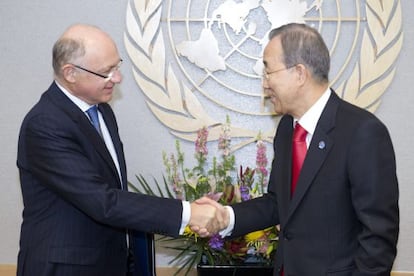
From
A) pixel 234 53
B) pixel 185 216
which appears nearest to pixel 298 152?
pixel 185 216

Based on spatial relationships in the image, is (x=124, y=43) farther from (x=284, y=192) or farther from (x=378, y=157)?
(x=378, y=157)

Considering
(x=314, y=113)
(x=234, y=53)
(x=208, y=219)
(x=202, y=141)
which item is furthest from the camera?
(x=234, y=53)

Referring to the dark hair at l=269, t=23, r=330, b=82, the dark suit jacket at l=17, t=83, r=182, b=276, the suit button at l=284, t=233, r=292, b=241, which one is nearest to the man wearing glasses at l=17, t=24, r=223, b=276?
the dark suit jacket at l=17, t=83, r=182, b=276

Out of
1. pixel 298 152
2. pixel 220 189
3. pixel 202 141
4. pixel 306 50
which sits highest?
pixel 306 50

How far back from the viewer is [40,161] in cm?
210

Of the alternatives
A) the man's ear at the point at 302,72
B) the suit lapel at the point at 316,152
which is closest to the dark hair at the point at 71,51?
the man's ear at the point at 302,72

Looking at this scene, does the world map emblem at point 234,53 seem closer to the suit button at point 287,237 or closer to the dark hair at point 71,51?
the dark hair at point 71,51

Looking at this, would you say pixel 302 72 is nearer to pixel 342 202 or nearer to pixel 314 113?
pixel 314 113

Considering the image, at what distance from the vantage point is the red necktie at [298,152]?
6.57ft

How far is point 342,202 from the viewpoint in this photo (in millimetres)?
1873

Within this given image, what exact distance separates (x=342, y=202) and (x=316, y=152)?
18 centimetres

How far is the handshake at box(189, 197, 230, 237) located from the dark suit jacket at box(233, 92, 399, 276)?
A: 38 centimetres

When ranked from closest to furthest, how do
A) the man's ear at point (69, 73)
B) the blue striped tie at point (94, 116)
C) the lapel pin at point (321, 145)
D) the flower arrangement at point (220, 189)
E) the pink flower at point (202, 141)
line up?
the lapel pin at point (321, 145) < the man's ear at point (69, 73) < the blue striped tie at point (94, 116) < the flower arrangement at point (220, 189) < the pink flower at point (202, 141)

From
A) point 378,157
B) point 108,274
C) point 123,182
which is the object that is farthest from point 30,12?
point 378,157
